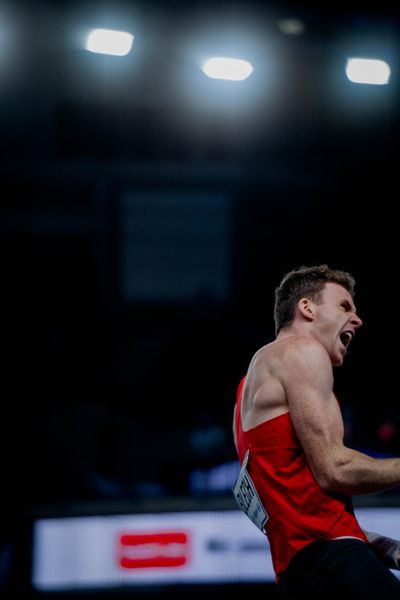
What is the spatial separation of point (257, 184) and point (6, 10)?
874cm

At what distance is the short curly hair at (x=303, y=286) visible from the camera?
82.3 inches

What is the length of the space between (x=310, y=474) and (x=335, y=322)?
457mm

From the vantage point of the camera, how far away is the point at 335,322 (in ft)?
6.62

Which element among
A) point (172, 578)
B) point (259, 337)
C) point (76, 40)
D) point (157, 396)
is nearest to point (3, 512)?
point (172, 578)

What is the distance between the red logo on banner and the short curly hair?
102 inches

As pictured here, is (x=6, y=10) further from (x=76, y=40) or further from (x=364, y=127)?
(x=364, y=127)

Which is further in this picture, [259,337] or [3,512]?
[259,337]

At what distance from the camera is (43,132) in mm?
11047

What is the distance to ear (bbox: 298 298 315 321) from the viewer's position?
6.68 feet

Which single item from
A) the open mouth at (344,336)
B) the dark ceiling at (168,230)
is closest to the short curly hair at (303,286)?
the open mouth at (344,336)

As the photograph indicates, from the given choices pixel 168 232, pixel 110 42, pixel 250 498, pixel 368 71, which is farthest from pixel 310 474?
pixel 168 232

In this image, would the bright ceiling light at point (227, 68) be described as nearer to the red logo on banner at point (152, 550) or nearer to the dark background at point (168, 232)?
the red logo on banner at point (152, 550)

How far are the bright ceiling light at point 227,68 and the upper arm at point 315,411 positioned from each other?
2765 mm

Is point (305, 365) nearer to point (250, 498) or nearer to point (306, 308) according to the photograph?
point (306, 308)
